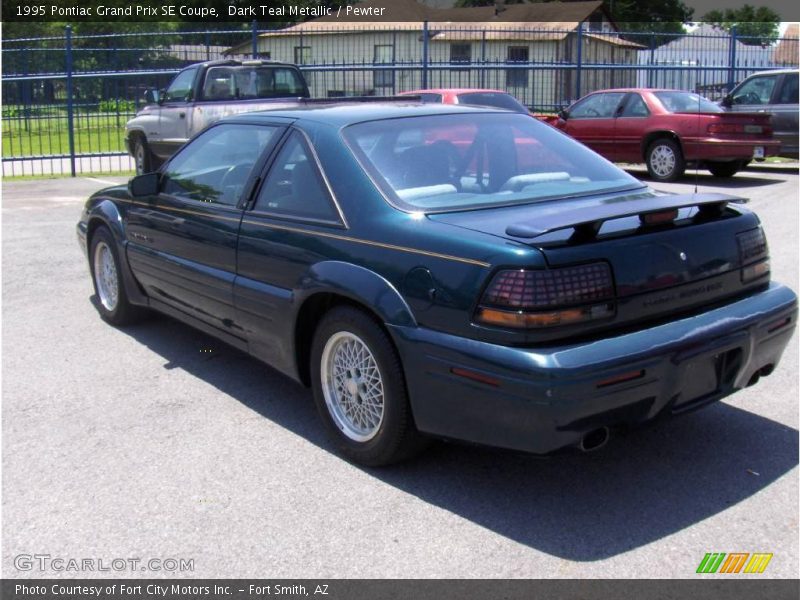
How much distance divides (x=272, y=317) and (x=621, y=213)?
70.6 inches

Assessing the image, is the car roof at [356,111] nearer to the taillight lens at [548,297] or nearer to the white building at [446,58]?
the taillight lens at [548,297]

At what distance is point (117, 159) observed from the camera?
18.3 meters

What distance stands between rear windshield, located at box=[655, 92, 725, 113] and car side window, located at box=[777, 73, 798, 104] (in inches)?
82.6

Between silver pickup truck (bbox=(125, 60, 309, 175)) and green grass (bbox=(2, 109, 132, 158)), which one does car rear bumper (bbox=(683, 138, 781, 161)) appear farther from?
green grass (bbox=(2, 109, 132, 158))

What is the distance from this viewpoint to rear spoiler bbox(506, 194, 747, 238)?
340cm

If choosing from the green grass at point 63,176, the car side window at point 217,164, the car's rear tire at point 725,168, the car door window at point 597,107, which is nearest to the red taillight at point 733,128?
the car's rear tire at point 725,168

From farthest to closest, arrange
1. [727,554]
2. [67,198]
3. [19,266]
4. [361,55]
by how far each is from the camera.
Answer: [361,55], [67,198], [19,266], [727,554]

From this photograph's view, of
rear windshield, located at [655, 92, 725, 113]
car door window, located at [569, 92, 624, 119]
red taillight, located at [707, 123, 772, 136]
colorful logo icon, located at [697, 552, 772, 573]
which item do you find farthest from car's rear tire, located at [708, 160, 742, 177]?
colorful logo icon, located at [697, 552, 772, 573]

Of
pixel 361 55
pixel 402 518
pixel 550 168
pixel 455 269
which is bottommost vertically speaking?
pixel 402 518

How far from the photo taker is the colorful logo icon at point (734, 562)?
3.21 metres

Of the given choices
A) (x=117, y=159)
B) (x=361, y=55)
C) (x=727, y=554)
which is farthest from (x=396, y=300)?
(x=361, y=55)

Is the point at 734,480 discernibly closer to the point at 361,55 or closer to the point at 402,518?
the point at 402,518
